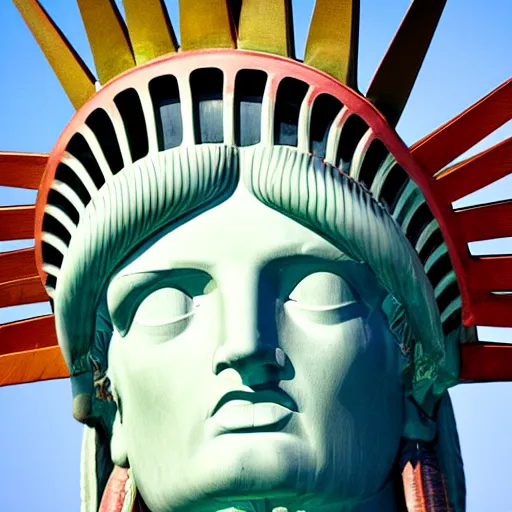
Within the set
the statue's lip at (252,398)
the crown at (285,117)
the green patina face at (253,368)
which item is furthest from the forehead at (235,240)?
the statue's lip at (252,398)

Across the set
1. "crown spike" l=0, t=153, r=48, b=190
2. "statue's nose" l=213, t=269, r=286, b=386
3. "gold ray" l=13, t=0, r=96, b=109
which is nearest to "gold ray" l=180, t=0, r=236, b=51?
"gold ray" l=13, t=0, r=96, b=109

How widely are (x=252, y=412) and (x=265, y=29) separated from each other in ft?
5.10

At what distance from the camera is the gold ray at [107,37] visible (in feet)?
20.2

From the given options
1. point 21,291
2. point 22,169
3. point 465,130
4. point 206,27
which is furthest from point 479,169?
point 21,291

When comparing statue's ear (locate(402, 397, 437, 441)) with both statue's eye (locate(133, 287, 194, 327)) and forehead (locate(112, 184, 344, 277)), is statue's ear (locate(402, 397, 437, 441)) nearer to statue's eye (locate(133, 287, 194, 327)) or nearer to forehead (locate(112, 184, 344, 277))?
forehead (locate(112, 184, 344, 277))

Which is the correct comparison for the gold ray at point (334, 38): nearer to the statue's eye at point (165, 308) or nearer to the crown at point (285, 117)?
the crown at point (285, 117)

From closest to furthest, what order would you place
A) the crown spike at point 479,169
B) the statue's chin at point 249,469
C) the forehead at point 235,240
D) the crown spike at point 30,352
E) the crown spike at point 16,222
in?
the statue's chin at point 249,469 < the forehead at point 235,240 < the crown spike at point 479,169 < the crown spike at point 16,222 < the crown spike at point 30,352

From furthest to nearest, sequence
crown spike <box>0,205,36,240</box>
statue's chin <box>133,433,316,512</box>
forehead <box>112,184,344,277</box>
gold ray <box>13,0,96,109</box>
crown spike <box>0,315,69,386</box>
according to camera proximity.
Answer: crown spike <box>0,315,69,386</box>
crown spike <box>0,205,36,240</box>
gold ray <box>13,0,96,109</box>
forehead <box>112,184,344,277</box>
statue's chin <box>133,433,316,512</box>

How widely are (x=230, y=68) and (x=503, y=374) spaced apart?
5.68 feet

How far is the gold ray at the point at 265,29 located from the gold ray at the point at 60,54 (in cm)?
73

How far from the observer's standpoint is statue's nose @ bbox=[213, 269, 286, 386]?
5512 mm

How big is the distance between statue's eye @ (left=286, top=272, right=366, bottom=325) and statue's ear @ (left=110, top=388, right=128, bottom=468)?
0.87 metres

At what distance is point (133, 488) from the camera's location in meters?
6.06

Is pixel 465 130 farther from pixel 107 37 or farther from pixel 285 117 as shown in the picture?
pixel 107 37
